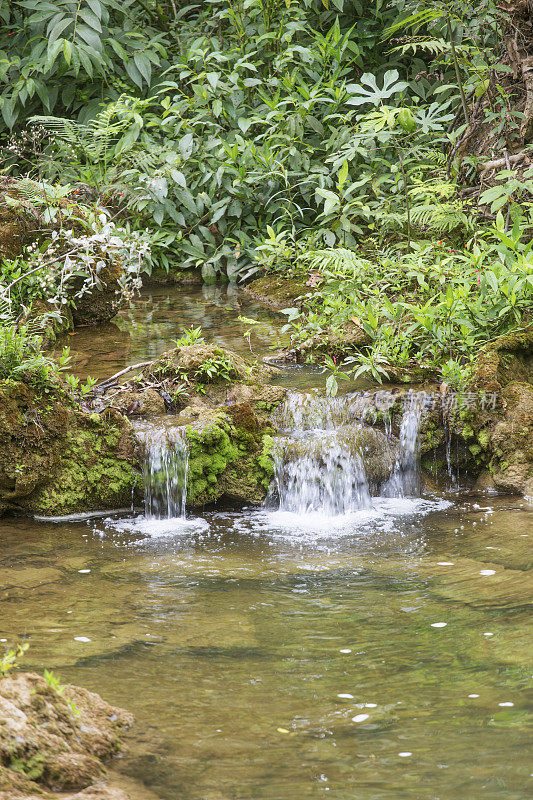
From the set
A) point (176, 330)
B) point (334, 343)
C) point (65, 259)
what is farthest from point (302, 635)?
point (176, 330)

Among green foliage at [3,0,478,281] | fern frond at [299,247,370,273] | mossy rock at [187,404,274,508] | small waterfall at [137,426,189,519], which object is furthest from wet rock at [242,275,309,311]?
small waterfall at [137,426,189,519]

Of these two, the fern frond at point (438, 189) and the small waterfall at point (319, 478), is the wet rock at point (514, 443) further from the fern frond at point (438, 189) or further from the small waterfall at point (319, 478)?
the fern frond at point (438, 189)

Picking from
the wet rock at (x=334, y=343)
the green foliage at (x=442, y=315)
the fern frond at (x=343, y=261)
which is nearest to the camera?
the green foliage at (x=442, y=315)

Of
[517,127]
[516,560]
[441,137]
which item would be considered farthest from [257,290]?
[516,560]

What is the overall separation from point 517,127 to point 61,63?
5544 mm

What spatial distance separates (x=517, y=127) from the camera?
732 cm

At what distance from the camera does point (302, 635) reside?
332 centimetres

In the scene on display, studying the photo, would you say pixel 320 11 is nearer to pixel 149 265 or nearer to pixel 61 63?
pixel 61 63

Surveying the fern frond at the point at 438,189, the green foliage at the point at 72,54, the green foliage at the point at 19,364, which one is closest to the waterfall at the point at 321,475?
the green foliage at the point at 19,364

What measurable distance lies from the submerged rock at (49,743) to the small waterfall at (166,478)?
2.66m

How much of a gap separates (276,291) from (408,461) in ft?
12.3

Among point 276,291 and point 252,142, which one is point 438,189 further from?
point 252,142

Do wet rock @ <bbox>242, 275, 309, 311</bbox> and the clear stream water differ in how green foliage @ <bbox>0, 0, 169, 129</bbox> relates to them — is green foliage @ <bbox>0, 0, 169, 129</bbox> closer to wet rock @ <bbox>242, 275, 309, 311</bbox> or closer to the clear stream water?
wet rock @ <bbox>242, 275, 309, 311</bbox>

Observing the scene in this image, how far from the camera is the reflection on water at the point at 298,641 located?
A: 7.47 feet
